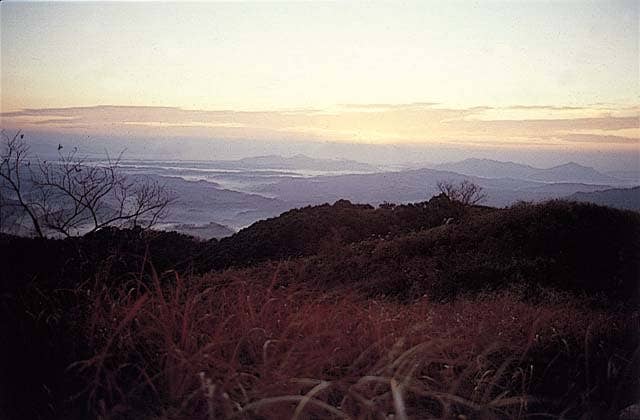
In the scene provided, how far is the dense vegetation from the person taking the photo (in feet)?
9.62

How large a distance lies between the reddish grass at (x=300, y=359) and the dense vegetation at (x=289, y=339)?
1 cm

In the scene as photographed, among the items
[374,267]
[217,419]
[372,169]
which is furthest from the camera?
[374,267]

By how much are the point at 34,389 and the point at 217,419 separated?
1.03m

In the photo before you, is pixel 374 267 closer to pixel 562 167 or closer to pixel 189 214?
pixel 562 167

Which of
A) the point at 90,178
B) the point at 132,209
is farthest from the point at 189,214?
the point at 90,178

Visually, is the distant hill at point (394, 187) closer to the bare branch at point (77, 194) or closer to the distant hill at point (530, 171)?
the distant hill at point (530, 171)

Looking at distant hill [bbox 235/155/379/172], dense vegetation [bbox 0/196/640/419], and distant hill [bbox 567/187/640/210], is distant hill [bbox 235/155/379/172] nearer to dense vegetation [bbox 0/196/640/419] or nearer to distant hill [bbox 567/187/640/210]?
dense vegetation [bbox 0/196/640/419]

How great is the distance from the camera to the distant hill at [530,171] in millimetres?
5879

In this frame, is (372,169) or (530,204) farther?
(530,204)

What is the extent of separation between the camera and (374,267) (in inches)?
295

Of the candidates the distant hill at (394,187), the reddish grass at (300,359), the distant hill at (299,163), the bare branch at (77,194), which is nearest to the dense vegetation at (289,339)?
the reddish grass at (300,359)

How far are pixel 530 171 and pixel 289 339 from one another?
11.6ft

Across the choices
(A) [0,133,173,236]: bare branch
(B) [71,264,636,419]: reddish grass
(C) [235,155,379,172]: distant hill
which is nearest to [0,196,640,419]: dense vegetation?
(B) [71,264,636,419]: reddish grass

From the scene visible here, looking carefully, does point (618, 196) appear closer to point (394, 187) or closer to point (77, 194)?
point (394, 187)
